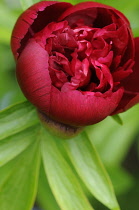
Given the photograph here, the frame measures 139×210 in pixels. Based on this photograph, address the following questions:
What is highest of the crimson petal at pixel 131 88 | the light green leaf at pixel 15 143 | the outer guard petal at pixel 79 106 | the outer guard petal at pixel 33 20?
the outer guard petal at pixel 33 20

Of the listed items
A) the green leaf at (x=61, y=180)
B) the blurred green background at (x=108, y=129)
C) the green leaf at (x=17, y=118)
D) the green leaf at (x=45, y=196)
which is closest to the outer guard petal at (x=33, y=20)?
the green leaf at (x=17, y=118)

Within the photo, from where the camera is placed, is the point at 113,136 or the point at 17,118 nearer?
the point at 17,118

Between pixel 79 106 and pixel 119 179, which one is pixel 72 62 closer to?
pixel 79 106

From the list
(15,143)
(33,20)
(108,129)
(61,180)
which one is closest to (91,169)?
(61,180)

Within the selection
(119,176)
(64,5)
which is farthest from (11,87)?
(64,5)

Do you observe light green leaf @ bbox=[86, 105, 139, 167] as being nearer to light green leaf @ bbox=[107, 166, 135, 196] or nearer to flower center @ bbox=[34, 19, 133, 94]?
light green leaf @ bbox=[107, 166, 135, 196]

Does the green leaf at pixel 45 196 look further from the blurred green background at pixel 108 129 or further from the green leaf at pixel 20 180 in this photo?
the green leaf at pixel 20 180
